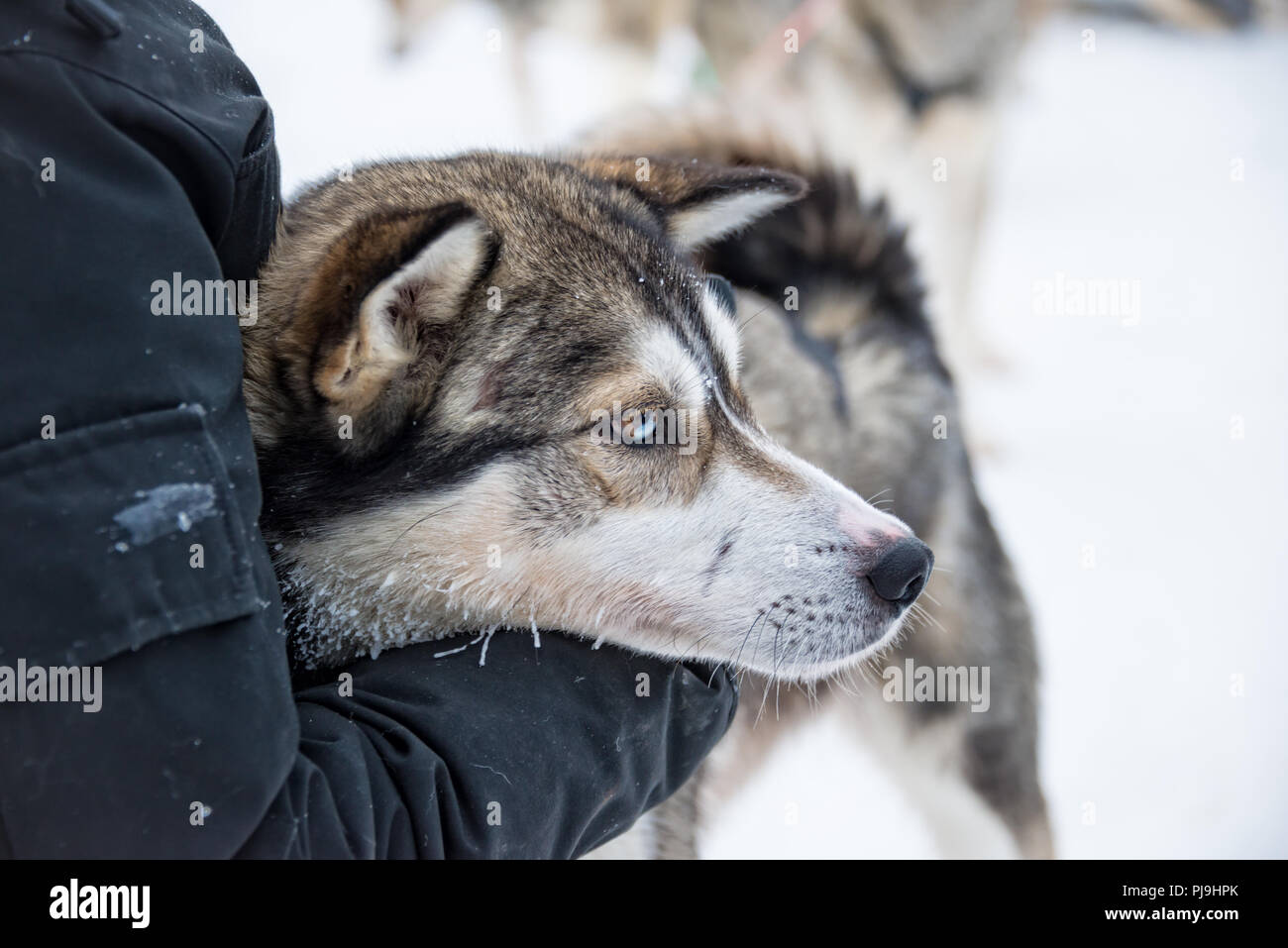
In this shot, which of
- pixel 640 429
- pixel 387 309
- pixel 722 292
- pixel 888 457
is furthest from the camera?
pixel 888 457

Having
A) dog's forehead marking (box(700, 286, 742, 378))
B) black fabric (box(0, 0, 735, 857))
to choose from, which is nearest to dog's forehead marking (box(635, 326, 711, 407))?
dog's forehead marking (box(700, 286, 742, 378))

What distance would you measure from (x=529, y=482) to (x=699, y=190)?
716 millimetres

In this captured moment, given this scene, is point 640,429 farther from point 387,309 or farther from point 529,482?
point 387,309

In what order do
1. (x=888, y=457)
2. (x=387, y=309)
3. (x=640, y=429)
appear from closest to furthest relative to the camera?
(x=387, y=309), (x=640, y=429), (x=888, y=457)

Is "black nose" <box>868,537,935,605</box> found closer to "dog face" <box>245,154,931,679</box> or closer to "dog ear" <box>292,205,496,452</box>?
"dog face" <box>245,154,931,679</box>

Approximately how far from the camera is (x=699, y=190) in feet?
6.44

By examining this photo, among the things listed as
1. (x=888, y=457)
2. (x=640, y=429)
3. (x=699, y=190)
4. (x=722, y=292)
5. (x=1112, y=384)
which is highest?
(x=699, y=190)

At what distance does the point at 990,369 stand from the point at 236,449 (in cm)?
455

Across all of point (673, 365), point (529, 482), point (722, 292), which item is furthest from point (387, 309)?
point (722, 292)

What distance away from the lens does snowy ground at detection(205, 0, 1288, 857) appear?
10.8 ft

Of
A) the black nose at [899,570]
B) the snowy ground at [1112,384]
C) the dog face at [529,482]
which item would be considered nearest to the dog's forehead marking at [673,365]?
the dog face at [529,482]

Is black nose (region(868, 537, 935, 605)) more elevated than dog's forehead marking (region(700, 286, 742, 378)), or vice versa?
dog's forehead marking (region(700, 286, 742, 378))

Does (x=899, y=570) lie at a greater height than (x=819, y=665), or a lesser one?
greater

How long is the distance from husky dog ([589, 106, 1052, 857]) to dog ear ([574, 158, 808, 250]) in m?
0.42
